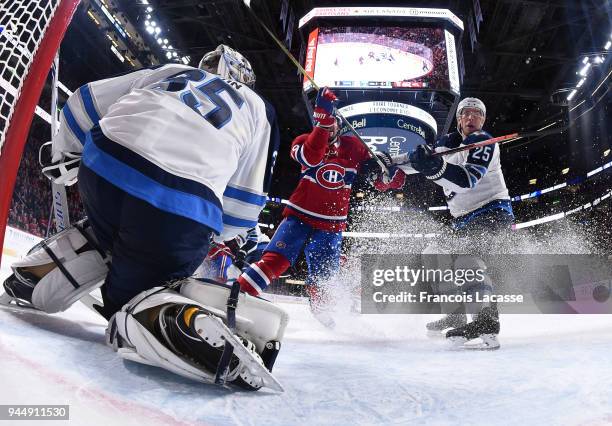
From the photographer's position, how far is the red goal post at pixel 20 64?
29.2 inches

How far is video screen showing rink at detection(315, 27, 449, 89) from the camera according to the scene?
611 cm

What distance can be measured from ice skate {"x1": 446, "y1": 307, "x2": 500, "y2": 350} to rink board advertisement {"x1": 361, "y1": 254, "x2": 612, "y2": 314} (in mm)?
75

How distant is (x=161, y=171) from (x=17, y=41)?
0.36m

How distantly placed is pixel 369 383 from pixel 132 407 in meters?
0.57

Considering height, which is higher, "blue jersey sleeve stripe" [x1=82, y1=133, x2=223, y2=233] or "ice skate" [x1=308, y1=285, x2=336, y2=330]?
"ice skate" [x1=308, y1=285, x2=336, y2=330]

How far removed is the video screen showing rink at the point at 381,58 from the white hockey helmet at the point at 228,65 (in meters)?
4.68

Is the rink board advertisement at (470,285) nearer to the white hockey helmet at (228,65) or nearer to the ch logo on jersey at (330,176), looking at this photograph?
the ch logo on jersey at (330,176)

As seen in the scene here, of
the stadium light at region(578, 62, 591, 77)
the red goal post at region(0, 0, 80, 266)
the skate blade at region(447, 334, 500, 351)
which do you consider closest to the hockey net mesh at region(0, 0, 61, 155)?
the red goal post at region(0, 0, 80, 266)

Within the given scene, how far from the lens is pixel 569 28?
866cm

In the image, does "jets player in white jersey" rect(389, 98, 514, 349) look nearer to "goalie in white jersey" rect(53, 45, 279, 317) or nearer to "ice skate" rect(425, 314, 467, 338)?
"ice skate" rect(425, 314, 467, 338)

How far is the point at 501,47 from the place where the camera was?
893cm

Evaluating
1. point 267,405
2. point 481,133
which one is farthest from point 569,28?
point 267,405

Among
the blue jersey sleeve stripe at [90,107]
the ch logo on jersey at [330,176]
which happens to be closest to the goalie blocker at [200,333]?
the blue jersey sleeve stripe at [90,107]

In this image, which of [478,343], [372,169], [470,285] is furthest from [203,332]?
[372,169]
